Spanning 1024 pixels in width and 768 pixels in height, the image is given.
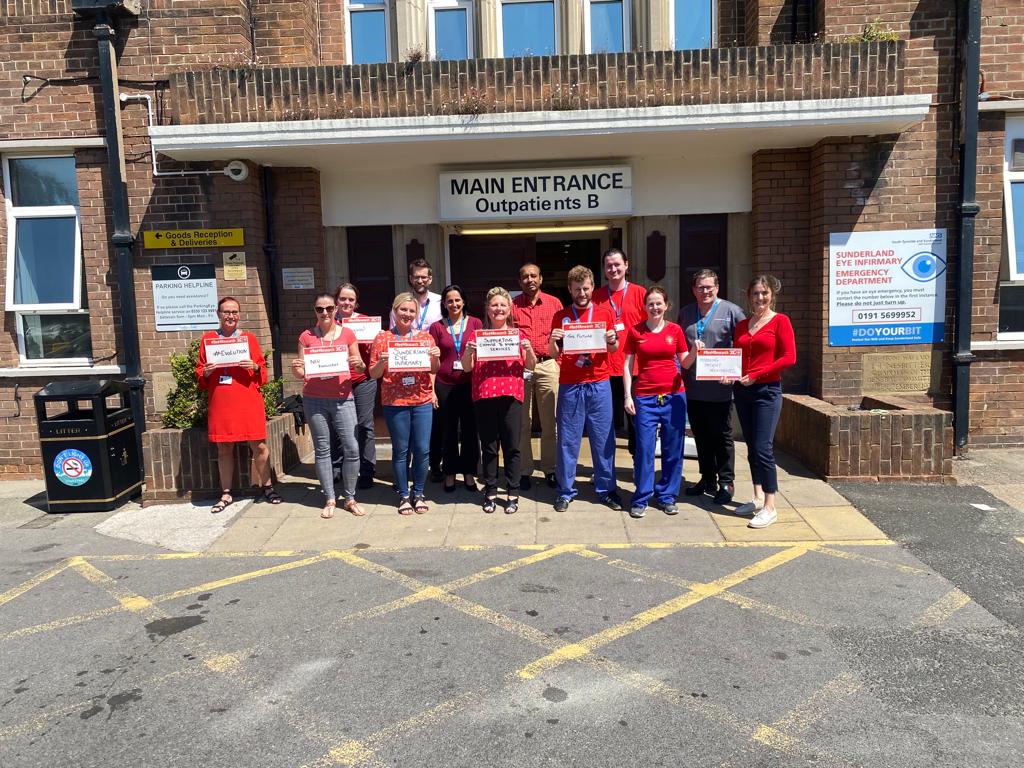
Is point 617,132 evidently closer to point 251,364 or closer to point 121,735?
point 251,364

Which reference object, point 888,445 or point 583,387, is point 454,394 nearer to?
point 583,387

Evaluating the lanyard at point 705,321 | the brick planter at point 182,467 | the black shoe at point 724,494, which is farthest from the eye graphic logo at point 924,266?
the brick planter at point 182,467

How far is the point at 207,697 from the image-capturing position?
3.41m

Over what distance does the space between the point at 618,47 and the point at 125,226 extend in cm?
608

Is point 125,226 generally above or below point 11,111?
below

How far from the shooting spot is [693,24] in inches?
336

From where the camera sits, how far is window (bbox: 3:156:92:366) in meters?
8.07

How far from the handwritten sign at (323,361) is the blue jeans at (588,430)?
1.84 metres

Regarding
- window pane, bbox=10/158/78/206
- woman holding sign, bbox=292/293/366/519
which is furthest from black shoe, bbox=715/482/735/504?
Answer: window pane, bbox=10/158/78/206

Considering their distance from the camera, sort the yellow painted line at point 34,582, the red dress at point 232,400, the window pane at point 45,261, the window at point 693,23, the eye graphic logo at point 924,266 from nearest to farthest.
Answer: the yellow painted line at point 34,582 → the red dress at point 232,400 → the eye graphic logo at point 924,266 → the window pane at point 45,261 → the window at point 693,23

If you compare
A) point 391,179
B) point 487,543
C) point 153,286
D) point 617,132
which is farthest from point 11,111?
point 487,543

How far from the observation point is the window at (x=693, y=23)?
849 cm

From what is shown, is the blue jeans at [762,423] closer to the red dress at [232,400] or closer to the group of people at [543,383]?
the group of people at [543,383]

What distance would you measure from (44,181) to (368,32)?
414cm
